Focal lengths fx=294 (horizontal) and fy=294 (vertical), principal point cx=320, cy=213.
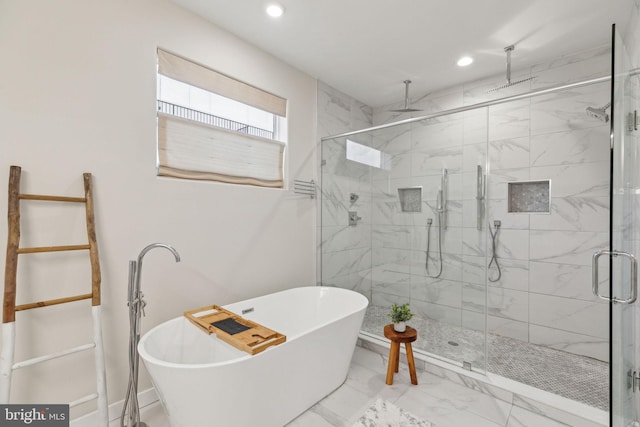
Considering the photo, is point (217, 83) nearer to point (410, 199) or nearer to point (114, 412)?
point (410, 199)

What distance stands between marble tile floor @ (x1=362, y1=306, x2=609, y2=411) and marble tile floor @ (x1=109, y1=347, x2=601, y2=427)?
25 cm

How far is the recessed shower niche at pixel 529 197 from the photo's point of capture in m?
2.78

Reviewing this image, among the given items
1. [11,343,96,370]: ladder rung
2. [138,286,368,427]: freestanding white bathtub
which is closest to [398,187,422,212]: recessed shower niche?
[138,286,368,427]: freestanding white bathtub

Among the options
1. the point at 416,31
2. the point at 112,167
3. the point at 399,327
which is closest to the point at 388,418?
the point at 399,327

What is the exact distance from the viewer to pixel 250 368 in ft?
4.99

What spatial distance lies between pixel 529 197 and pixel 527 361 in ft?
4.88

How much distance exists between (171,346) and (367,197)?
7.05 ft

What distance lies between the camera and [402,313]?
2.30 metres

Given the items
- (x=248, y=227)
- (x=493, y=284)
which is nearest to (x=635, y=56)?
(x=493, y=284)

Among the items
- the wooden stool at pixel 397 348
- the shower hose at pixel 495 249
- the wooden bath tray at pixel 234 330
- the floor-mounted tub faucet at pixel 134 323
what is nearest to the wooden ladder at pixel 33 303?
the floor-mounted tub faucet at pixel 134 323

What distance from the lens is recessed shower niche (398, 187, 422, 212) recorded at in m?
2.67

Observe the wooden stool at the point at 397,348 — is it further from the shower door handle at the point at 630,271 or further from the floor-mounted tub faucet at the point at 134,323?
the floor-mounted tub faucet at the point at 134,323

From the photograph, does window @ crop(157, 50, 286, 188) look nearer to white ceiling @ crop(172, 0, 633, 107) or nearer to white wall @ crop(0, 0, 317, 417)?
white wall @ crop(0, 0, 317, 417)

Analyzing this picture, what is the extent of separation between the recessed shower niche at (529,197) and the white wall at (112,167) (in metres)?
2.54
